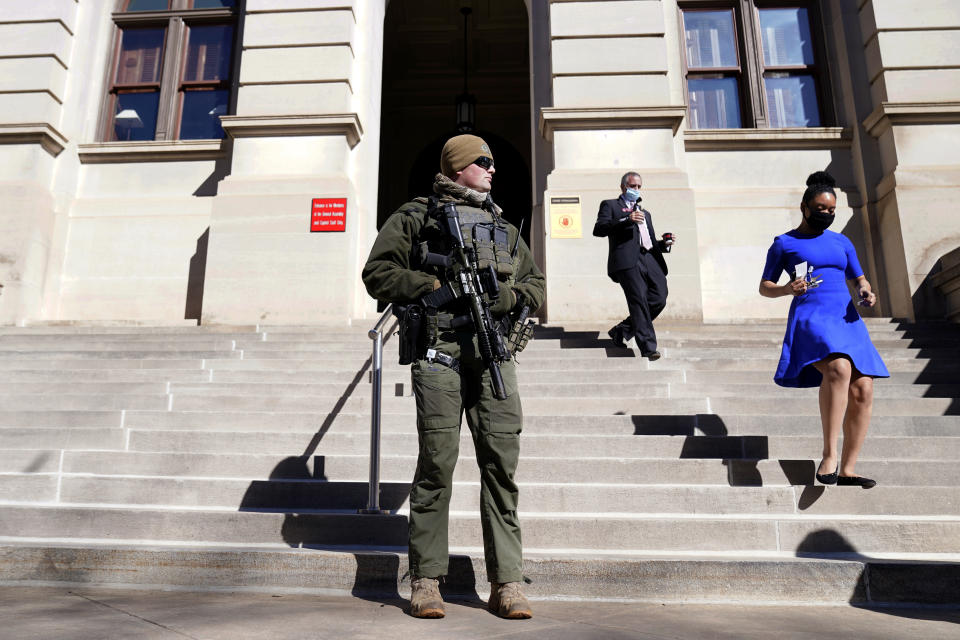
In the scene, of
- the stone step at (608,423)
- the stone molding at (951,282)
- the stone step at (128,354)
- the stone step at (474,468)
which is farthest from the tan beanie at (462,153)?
the stone molding at (951,282)

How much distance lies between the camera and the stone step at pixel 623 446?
14.5 feet

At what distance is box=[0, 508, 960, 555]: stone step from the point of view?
348 cm

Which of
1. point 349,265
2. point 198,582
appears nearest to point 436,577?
point 198,582

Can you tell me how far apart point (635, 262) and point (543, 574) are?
3638 mm

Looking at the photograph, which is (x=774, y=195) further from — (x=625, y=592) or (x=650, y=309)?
(x=625, y=592)

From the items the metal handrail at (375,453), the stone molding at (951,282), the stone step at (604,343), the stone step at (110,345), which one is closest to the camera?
the metal handrail at (375,453)

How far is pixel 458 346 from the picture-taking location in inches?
117

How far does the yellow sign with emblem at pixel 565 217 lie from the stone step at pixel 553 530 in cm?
527

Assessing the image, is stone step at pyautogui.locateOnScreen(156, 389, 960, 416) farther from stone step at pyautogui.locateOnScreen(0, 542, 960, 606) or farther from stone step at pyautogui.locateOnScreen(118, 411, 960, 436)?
stone step at pyautogui.locateOnScreen(0, 542, 960, 606)

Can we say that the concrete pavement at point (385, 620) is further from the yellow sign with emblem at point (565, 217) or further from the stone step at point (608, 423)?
the yellow sign with emblem at point (565, 217)

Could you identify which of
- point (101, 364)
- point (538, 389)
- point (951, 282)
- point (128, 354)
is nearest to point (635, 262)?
point (538, 389)

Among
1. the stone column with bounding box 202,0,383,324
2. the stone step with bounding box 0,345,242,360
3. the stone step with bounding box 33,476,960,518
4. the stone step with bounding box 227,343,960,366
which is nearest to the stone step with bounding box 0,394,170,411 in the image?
the stone step with bounding box 0,345,242,360

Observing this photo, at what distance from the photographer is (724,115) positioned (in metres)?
10.5

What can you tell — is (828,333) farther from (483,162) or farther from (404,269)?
(404,269)
